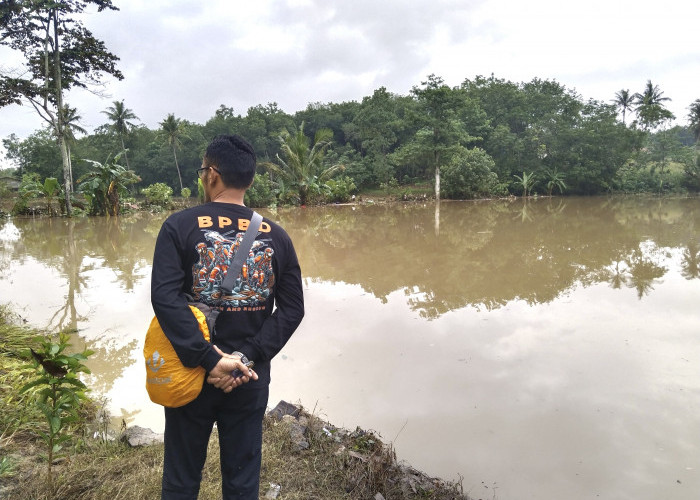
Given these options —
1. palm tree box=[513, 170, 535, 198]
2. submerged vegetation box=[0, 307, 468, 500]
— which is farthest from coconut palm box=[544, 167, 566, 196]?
submerged vegetation box=[0, 307, 468, 500]

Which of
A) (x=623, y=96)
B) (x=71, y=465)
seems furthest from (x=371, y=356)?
(x=623, y=96)

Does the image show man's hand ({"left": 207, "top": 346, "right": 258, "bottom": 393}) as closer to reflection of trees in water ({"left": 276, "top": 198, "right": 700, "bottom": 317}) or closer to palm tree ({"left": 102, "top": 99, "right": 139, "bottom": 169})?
reflection of trees in water ({"left": 276, "top": 198, "right": 700, "bottom": 317})

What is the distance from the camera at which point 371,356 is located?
3736 millimetres

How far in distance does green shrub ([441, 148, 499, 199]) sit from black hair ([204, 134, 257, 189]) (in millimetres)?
22254

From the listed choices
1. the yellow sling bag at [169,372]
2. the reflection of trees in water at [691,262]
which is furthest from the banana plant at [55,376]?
the reflection of trees in water at [691,262]

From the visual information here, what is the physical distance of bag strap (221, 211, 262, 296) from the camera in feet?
4.49

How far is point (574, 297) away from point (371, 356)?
3.11 metres

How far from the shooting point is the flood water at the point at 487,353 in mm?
2371

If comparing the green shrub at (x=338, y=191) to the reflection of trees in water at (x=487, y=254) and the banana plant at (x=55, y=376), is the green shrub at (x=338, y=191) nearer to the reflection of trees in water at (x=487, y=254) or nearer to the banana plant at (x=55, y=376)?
the reflection of trees in water at (x=487, y=254)

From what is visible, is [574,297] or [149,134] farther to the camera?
[149,134]

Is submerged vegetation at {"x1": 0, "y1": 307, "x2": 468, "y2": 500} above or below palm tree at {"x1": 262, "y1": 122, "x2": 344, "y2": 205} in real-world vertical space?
below

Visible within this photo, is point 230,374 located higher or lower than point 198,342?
lower

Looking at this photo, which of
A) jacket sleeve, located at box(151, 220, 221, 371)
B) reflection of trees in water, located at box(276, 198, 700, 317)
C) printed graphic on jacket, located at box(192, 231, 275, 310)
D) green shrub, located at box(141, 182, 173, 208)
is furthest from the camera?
green shrub, located at box(141, 182, 173, 208)

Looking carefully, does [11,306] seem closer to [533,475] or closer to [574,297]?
[533,475]
